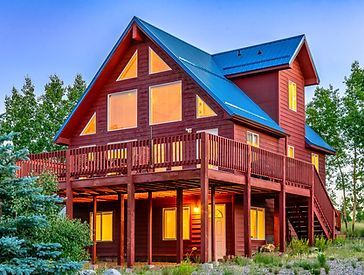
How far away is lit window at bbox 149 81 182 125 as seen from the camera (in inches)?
942

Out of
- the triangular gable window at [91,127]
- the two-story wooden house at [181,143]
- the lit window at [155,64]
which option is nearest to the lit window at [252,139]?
the two-story wooden house at [181,143]

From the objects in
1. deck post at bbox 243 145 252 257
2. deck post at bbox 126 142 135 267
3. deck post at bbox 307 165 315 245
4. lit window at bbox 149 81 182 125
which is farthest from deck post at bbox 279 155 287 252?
deck post at bbox 126 142 135 267

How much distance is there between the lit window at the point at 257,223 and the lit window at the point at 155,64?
645 cm

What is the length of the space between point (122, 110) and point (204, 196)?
8.79 metres

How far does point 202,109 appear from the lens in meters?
23.2

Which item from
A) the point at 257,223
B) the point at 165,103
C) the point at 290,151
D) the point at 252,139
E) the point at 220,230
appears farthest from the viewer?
the point at 290,151

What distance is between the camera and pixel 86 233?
605 inches

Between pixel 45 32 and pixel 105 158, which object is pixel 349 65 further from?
pixel 105 158

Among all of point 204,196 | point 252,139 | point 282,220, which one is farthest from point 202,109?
point 204,196

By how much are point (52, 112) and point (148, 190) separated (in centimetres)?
1916

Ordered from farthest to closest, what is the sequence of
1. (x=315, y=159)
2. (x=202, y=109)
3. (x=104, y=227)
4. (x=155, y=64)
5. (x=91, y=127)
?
(x=315, y=159) < (x=104, y=227) < (x=91, y=127) < (x=155, y=64) < (x=202, y=109)

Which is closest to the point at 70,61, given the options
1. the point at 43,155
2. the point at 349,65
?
the point at 349,65

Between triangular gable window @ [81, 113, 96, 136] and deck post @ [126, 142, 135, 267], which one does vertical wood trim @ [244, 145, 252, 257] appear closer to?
deck post @ [126, 142, 135, 267]

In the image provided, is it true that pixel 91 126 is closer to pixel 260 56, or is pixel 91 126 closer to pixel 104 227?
pixel 104 227
